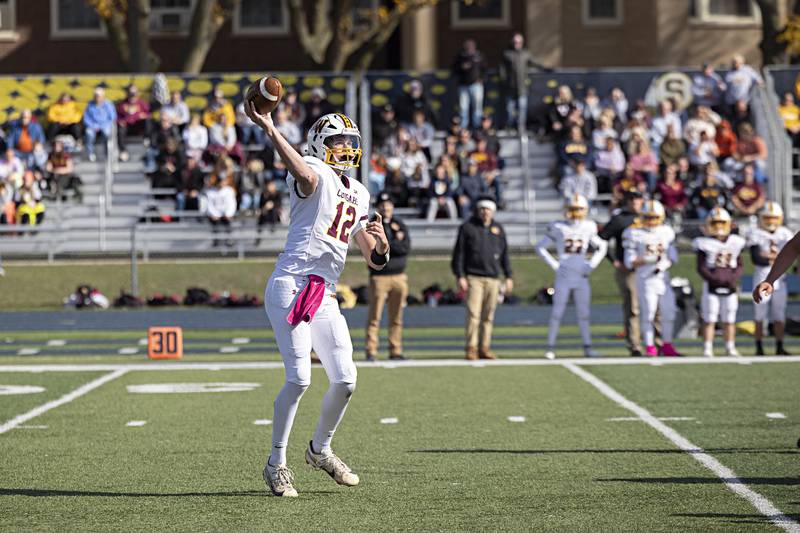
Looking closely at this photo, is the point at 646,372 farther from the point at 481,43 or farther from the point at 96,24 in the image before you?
the point at 96,24

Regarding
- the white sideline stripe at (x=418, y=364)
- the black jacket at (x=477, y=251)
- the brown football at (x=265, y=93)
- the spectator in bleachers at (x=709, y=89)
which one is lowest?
the white sideline stripe at (x=418, y=364)

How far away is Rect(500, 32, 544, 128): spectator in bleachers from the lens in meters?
27.1

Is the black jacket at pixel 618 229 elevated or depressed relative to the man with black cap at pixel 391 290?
elevated

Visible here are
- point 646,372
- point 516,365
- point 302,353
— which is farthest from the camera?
point 516,365

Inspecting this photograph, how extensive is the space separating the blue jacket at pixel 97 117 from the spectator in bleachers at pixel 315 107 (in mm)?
3564

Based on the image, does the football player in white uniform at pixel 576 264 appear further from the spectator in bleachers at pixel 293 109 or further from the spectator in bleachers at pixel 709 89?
the spectator in bleachers at pixel 709 89

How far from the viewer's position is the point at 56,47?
35344 millimetres

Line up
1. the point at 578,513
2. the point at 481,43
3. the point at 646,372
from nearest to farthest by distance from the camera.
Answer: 1. the point at 578,513
2. the point at 646,372
3. the point at 481,43

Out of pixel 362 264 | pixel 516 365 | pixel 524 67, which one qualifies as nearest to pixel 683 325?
pixel 516 365

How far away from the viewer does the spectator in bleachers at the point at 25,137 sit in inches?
1048

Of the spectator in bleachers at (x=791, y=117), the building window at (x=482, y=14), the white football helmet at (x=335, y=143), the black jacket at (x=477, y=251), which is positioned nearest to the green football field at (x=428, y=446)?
the black jacket at (x=477, y=251)

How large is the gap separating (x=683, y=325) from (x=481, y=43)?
1721 cm

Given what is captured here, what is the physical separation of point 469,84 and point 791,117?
18.7ft

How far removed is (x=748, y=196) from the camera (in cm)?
2411
